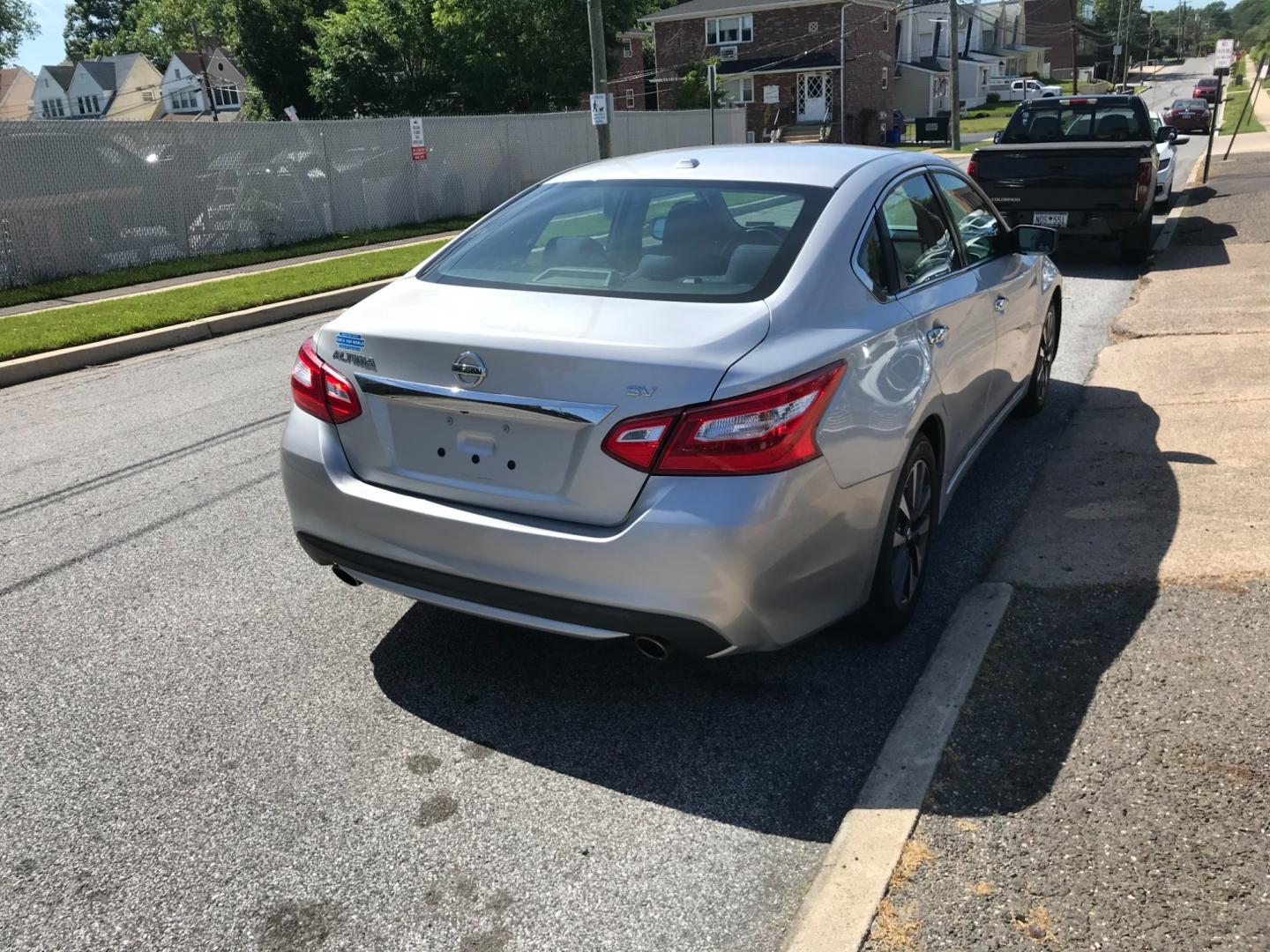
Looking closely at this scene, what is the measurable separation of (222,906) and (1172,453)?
495 cm

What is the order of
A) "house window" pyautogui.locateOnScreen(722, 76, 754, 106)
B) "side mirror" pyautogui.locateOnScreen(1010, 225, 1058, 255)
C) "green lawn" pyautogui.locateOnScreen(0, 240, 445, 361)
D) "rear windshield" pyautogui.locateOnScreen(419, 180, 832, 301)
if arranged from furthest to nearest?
"house window" pyautogui.locateOnScreen(722, 76, 754, 106) < "green lawn" pyautogui.locateOnScreen(0, 240, 445, 361) < "side mirror" pyautogui.locateOnScreen(1010, 225, 1058, 255) < "rear windshield" pyautogui.locateOnScreen(419, 180, 832, 301)

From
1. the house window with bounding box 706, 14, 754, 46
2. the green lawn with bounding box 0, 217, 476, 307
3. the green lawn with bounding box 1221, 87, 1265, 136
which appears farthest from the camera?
the house window with bounding box 706, 14, 754, 46

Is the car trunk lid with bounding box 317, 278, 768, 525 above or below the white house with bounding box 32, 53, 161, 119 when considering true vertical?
below

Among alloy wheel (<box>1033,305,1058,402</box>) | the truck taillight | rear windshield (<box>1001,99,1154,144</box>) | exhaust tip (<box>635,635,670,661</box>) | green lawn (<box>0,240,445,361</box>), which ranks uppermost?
rear windshield (<box>1001,99,1154,144</box>)

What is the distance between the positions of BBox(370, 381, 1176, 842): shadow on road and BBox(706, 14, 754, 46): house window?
56028 mm

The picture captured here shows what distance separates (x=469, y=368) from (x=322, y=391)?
0.66m

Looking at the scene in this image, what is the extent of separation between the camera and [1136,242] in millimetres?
12141

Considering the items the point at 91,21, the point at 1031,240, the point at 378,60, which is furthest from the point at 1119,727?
the point at 91,21

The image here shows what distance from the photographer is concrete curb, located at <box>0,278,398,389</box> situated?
30.3 feet

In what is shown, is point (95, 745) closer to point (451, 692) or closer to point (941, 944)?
point (451, 692)

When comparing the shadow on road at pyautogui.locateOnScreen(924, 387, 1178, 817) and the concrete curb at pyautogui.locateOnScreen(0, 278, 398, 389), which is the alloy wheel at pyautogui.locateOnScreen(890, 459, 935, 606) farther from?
the concrete curb at pyautogui.locateOnScreen(0, 278, 398, 389)

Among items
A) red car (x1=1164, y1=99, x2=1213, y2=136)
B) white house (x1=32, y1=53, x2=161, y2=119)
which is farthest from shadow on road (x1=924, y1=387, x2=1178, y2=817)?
white house (x1=32, y1=53, x2=161, y2=119)

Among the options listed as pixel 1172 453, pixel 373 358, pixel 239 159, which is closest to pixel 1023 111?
pixel 1172 453

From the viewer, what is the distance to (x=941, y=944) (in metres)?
2.43
